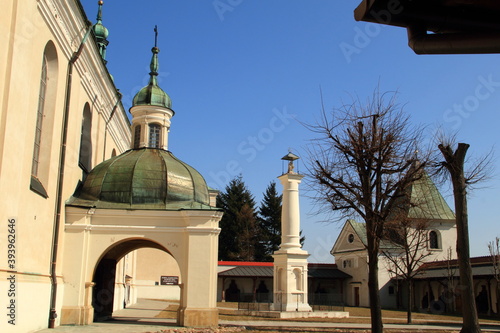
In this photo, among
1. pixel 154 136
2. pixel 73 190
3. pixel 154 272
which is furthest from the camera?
pixel 154 272

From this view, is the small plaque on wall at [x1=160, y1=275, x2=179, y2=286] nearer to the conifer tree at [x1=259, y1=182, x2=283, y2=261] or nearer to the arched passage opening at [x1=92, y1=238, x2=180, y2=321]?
the arched passage opening at [x1=92, y1=238, x2=180, y2=321]

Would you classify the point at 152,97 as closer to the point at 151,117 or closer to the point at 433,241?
the point at 151,117

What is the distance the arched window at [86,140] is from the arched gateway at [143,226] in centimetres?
176

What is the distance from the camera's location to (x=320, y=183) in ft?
58.1

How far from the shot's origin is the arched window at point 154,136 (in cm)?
2380

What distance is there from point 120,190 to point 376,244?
385 inches

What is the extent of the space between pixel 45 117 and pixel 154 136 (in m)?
7.52

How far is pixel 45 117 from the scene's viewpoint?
55.0ft

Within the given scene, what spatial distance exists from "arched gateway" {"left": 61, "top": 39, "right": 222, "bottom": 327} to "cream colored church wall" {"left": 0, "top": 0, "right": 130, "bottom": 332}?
1.95ft

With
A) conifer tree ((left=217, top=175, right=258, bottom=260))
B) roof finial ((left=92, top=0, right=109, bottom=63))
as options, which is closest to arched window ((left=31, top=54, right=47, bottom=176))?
roof finial ((left=92, top=0, right=109, bottom=63))

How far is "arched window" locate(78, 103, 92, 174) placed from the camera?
73.1 feet

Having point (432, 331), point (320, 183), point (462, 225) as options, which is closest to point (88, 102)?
point (320, 183)

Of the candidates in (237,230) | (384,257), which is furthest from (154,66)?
(237,230)

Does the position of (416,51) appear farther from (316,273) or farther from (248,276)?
(316,273)
